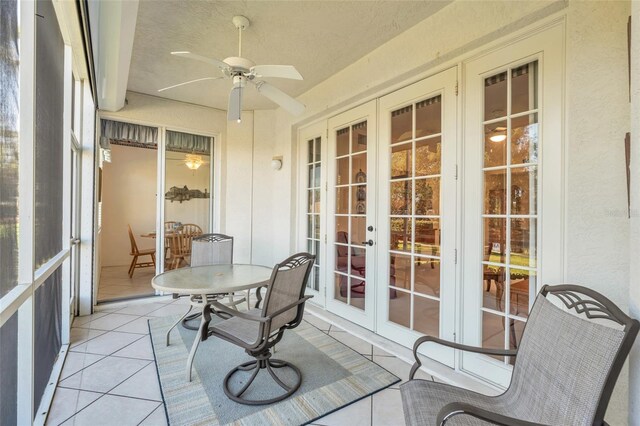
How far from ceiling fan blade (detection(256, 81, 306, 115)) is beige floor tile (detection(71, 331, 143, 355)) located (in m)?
2.53

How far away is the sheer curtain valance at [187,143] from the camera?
4293 mm

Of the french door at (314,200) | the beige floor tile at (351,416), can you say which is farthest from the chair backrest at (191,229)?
the beige floor tile at (351,416)

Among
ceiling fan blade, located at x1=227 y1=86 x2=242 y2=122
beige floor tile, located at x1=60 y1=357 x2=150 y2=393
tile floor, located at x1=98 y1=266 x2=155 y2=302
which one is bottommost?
beige floor tile, located at x1=60 y1=357 x2=150 y2=393

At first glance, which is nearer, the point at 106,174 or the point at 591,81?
the point at 591,81

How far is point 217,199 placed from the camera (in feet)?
15.0

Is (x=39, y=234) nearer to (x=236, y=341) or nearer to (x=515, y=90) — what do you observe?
(x=236, y=341)

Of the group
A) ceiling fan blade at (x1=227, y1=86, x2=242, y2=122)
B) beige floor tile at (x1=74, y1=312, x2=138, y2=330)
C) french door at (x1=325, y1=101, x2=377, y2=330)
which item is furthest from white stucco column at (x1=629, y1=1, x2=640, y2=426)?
beige floor tile at (x1=74, y1=312, x2=138, y2=330)

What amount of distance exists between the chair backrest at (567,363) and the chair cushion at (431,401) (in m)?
0.17

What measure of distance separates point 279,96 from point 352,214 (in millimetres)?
1505

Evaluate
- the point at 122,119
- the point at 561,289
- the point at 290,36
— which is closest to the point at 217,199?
the point at 122,119

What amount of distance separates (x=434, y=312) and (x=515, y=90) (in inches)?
70.5

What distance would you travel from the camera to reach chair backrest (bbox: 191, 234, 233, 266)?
3.34 metres

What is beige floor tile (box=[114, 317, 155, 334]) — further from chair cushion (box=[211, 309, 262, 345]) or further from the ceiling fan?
the ceiling fan

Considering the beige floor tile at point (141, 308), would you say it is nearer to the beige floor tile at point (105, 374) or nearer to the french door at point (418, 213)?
the beige floor tile at point (105, 374)
